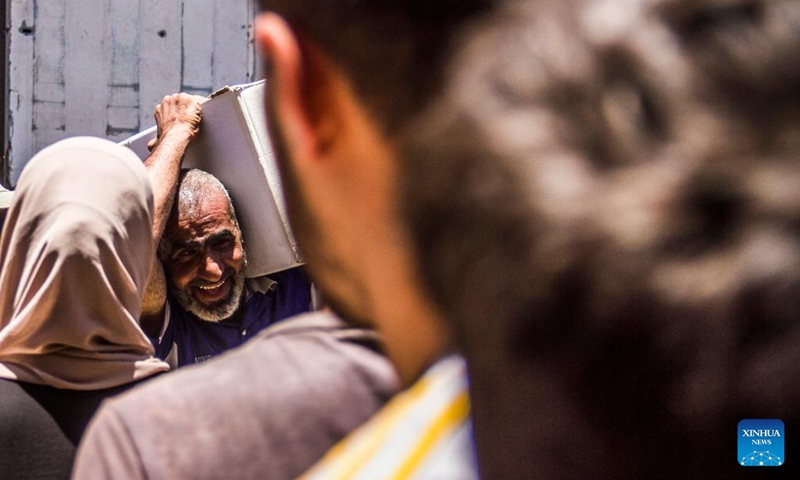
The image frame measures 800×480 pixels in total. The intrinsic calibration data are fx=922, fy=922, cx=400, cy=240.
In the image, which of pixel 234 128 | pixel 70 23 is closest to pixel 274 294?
pixel 234 128

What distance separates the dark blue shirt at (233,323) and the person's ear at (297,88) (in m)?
1.80

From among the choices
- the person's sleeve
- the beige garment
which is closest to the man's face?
the beige garment

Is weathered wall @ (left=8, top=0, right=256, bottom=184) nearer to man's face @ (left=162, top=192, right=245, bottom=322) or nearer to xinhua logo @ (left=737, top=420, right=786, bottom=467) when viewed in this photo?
man's face @ (left=162, top=192, right=245, bottom=322)

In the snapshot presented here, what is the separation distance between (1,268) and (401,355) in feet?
3.19

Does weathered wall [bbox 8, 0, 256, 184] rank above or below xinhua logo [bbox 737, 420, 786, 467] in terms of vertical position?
above

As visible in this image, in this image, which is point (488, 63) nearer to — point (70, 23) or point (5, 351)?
point (5, 351)

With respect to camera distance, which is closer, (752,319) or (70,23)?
(752,319)

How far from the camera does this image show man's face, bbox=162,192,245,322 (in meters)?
2.46

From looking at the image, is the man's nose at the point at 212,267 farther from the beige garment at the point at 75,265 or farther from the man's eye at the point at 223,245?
the beige garment at the point at 75,265

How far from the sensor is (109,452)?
504mm

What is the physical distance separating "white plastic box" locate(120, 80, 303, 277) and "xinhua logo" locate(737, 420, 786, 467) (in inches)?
60.1

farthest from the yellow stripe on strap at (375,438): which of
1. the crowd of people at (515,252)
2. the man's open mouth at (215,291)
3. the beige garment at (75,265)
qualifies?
the man's open mouth at (215,291)

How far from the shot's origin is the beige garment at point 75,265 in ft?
3.77

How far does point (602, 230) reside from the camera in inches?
14.6
